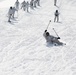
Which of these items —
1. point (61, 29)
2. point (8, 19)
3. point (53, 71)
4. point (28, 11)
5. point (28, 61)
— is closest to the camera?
point (53, 71)

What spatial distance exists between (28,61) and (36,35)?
5.88m

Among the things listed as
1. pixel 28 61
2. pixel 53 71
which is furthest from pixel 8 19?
pixel 53 71

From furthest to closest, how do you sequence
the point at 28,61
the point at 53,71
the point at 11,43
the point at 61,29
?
the point at 61,29 < the point at 11,43 < the point at 28,61 < the point at 53,71

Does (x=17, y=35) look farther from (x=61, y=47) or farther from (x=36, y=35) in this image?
(x=61, y=47)

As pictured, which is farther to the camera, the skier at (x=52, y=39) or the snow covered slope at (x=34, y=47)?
the skier at (x=52, y=39)

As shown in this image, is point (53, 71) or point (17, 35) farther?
point (17, 35)

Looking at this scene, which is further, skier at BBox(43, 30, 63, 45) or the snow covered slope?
skier at BBox(43, 30, 63, 45)

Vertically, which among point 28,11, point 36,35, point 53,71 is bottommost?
point 53,71

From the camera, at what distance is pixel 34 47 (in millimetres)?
17266

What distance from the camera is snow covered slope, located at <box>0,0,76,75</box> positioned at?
44.7 feet

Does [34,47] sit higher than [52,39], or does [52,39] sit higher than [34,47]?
[52,39]

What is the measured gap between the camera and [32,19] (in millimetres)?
25766

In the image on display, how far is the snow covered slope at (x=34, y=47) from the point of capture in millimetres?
13612

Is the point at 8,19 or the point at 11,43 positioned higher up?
the point at 8,19
